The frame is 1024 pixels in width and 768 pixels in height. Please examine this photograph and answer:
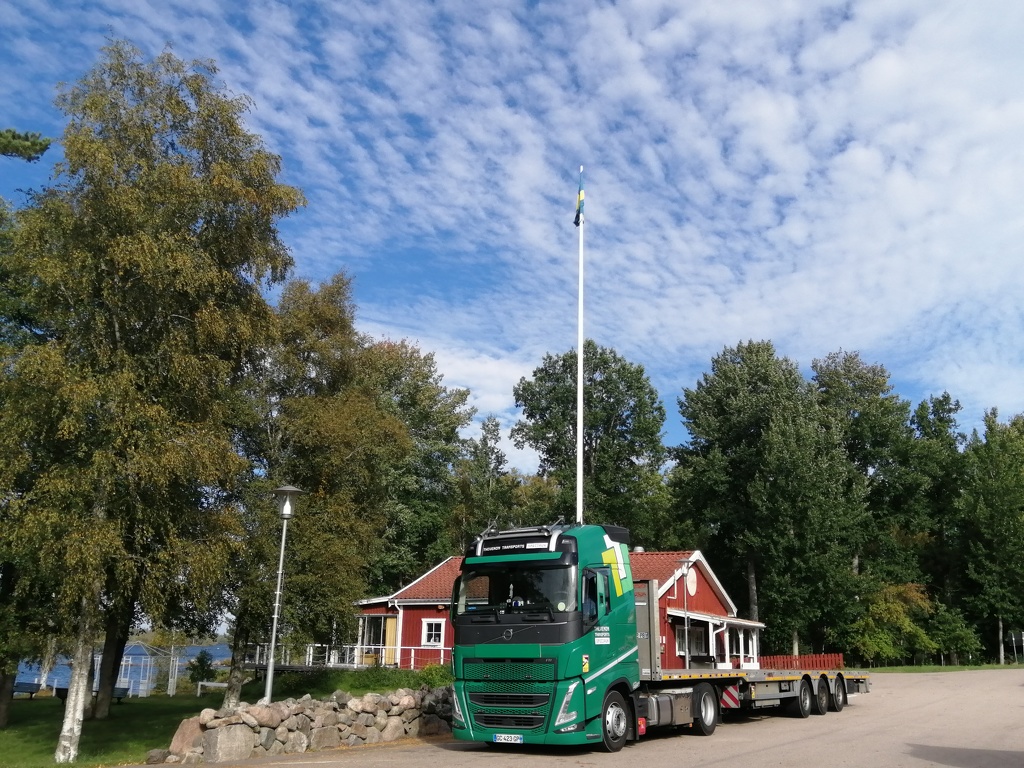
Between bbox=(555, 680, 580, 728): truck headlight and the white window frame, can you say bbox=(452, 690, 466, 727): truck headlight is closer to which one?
bbox=(555, 680, 580, 728): truck headlight

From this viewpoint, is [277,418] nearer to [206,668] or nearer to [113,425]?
[113,425]

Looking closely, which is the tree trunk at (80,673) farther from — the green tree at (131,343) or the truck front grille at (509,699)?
the truck front grille at (509,699)

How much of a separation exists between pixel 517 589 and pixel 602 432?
38224 millimetres

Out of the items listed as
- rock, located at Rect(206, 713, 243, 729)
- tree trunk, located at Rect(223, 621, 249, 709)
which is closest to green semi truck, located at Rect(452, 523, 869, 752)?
rock, located at Rect(206, 713, 243, 729)

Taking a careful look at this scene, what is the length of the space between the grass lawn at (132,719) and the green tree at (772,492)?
23568 millimetres

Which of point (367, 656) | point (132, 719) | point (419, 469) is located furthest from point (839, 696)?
point (419, 469)

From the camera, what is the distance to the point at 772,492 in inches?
1806

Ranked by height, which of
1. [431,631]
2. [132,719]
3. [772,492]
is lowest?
[132,719]

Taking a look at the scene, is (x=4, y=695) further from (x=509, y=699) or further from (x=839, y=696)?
A: (x=839, y=696)

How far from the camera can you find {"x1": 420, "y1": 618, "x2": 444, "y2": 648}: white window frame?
120 ft

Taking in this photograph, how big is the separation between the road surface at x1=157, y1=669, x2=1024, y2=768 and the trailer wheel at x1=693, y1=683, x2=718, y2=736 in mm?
287

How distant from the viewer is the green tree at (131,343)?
670 inches

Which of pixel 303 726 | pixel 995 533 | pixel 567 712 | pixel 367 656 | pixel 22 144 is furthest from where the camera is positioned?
pixel 995 533

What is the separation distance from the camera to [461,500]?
5588 cm
